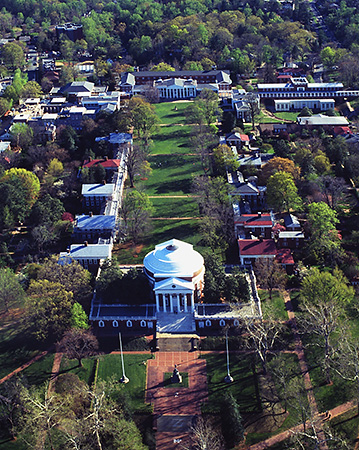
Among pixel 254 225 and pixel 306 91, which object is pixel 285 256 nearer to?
pixel 254 225

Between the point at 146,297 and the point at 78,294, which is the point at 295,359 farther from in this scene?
the point at 78,294

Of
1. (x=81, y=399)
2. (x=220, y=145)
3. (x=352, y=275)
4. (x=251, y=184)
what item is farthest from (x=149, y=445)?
(x=220, y=145)

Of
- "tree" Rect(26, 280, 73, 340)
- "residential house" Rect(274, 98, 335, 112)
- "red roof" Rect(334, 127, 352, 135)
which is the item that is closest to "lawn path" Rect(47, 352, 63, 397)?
"tree" Rect(26, 280, 73, 340)

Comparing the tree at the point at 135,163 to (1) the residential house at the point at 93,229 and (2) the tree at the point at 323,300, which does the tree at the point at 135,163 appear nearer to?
(1) the residential house at the point at 93,229

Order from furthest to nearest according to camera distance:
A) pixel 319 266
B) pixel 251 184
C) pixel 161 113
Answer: pixel 161 113, pixel 251 184, pixel 319 266

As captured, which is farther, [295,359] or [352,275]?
[352,275]

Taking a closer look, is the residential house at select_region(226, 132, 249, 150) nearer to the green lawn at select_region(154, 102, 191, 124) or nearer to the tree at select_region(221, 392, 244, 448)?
the green lawn at select_region(154, 102, 191, 124)

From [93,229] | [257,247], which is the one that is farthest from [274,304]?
[93,229]
